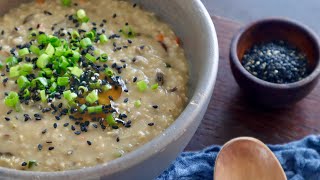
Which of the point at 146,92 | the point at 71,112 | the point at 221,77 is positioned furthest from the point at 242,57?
the point at 71,112

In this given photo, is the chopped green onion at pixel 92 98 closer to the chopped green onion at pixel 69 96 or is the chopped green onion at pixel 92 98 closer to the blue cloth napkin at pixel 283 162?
the chopped green onion at pixel 69 96

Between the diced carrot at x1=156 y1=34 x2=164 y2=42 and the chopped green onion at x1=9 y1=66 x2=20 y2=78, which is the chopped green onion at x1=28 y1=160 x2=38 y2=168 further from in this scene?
the diced carrot at x1=156 y1=34 x2=164 y2=42

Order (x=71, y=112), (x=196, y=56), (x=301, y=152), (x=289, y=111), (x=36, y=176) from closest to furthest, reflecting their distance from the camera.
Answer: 1. (x=36, y=176)
2. (x=71, y=112)
3. (x=196, y=56)
4. (x=301, y=152)
5. (x=289, y=111)

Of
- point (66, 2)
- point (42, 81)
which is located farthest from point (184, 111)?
point (66, 2)

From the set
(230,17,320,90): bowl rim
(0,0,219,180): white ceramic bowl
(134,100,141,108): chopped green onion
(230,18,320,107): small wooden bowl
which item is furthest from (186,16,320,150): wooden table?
(134,100,141,108): chopped green onion

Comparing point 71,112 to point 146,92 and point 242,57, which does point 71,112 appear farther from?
point 242,57

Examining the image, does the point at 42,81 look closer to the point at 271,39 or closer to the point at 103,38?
the point at 103,38

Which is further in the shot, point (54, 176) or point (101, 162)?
point (101, 162)
